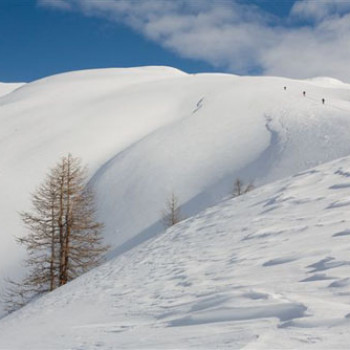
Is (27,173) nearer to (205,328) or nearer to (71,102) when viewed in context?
(71,102)

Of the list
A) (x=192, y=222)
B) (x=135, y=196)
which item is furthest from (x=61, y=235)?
(x=135, y=196)

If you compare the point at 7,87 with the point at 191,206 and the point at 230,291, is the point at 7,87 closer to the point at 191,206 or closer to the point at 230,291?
the point at 191,206

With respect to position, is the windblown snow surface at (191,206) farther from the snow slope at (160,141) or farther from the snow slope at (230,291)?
the snow slope at (160,141)

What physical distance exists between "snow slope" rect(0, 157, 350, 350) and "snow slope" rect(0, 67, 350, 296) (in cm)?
2176

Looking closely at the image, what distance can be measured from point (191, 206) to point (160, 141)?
1713cm

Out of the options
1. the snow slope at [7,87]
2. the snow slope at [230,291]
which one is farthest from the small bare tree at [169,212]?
the snow slope at [7,87]

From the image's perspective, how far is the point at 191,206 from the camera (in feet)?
112

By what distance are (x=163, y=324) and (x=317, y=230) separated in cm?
346

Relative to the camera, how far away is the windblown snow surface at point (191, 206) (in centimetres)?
459

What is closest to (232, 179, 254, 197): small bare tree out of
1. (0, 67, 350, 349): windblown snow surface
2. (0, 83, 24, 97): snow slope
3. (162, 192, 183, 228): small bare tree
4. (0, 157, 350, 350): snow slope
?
(0, 67, 350, 349): windblown snow surface

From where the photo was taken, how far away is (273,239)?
7.33m

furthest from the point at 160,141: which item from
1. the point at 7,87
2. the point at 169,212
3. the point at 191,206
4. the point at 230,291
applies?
the point at 7,87

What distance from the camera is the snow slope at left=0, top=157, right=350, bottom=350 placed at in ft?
13.0

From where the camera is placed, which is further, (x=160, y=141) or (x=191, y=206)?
(x=160, y=141)
